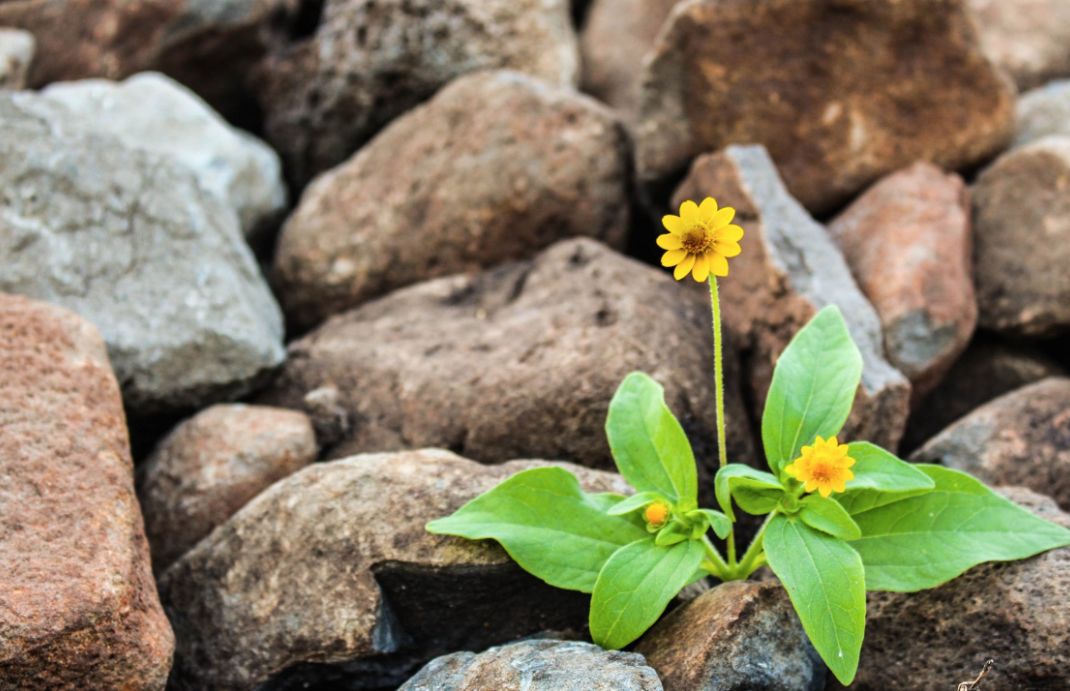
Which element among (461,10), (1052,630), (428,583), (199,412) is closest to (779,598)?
(1052,630)

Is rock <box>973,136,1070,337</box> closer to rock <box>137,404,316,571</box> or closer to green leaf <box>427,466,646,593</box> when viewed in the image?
green leaf <box>427,466,646,593</box>

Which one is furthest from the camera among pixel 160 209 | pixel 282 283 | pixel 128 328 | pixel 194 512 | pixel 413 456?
pixel 282 283

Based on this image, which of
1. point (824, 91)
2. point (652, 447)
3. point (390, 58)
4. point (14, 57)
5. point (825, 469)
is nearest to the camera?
point (825, 469)

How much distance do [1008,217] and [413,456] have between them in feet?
7.29

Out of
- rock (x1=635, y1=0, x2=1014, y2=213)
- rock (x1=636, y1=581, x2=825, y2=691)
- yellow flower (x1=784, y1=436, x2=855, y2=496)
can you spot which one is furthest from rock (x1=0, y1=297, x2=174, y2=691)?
rock (x1=635, y1=0, x2=1014, y2=213)

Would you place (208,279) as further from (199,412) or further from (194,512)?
(194,512)

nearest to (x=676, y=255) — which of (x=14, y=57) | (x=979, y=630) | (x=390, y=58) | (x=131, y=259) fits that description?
(x=979, y=630)

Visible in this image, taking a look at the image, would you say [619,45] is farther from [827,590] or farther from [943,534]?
[827,590]

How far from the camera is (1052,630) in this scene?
7.75ft

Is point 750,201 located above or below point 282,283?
above

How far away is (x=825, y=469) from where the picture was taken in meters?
2.36

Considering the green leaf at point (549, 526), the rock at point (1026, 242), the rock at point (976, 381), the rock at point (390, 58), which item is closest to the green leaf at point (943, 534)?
the green leaf at point (549, 526)

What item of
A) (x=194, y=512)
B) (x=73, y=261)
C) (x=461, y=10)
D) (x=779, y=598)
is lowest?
(x=194, y=512)

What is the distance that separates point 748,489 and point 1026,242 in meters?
1.73
